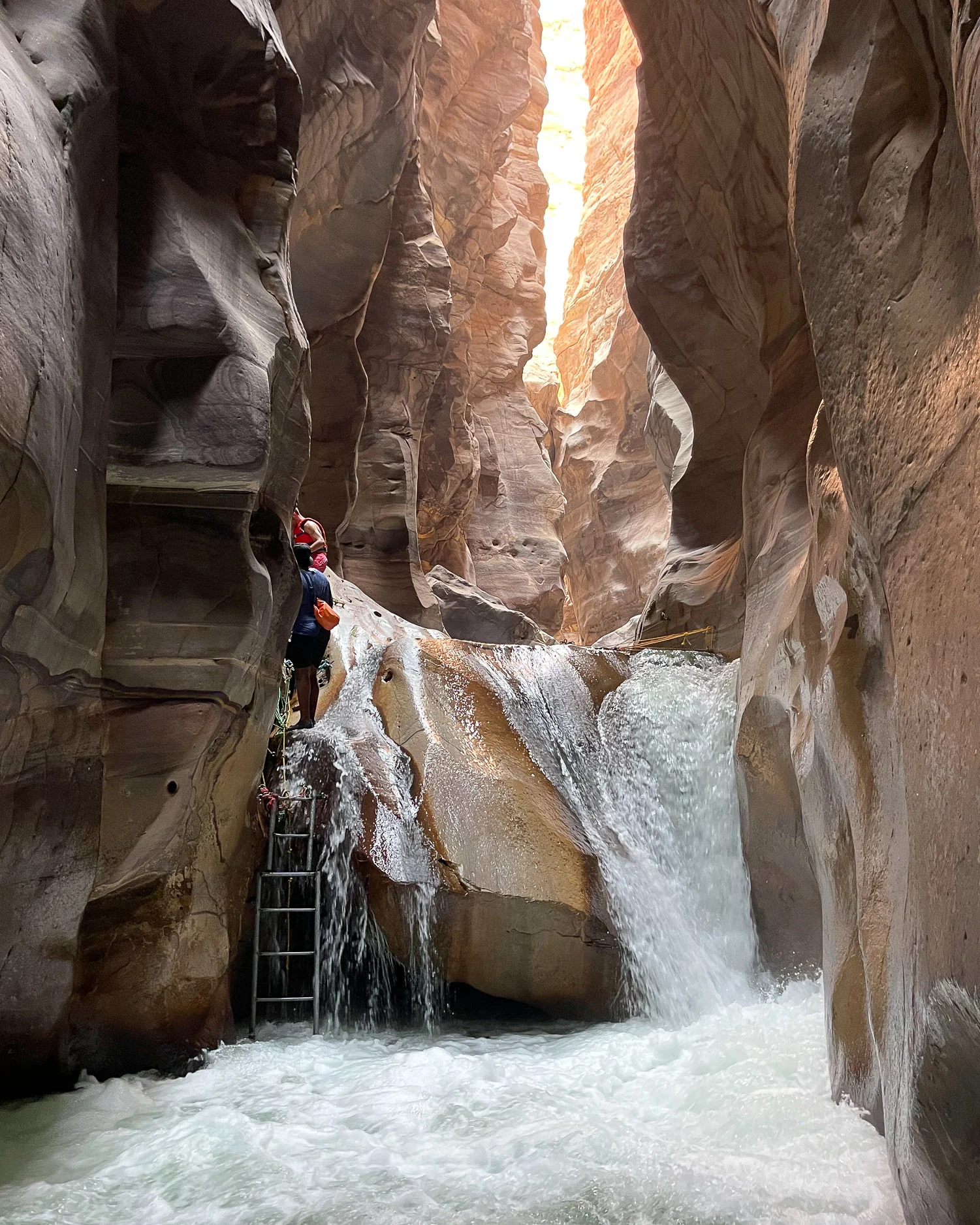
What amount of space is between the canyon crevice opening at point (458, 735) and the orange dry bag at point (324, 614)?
0.03m

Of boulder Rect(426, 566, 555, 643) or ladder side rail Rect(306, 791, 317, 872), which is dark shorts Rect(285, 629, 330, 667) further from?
boulder Rect(426, 566, 555, 643)

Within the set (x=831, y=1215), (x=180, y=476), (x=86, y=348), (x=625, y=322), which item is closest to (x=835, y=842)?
(x=831, y=1215)

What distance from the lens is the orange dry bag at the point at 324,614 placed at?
6781mm

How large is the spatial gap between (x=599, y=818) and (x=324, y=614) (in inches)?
104

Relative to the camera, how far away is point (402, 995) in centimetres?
638

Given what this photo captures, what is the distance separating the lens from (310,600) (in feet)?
22.6

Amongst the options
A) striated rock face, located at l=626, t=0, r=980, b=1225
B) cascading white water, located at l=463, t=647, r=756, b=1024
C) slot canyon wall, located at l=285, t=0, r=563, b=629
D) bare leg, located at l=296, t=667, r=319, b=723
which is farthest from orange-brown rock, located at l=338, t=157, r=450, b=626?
striated rock face, located at l=626, t=0, r=980, b=1225

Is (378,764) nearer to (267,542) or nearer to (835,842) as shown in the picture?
(267,542)

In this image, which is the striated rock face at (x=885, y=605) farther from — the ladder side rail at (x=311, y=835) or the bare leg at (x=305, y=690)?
the bare leg at (x=305, y=690)

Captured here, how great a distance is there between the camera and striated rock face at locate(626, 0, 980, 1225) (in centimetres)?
235

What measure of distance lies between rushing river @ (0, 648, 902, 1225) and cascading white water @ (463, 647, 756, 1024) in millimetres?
21

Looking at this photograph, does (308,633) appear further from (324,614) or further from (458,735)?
(458,735)

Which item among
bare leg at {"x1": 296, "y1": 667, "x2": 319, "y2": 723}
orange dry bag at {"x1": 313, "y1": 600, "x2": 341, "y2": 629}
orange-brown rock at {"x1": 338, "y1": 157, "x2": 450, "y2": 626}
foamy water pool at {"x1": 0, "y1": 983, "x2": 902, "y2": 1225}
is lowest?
foamy water pool at {"x1": 0, "y1": 983, "x2": 902, "y2": 1225}

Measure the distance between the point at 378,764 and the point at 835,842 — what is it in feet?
11.6
